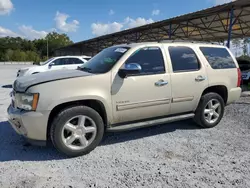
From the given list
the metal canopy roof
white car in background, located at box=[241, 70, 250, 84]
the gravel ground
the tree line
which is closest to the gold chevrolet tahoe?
the gravel ground

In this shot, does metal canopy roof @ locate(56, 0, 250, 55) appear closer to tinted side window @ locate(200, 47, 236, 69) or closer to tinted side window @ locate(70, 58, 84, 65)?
tinted side window @ locate(200, 47, 236, 69)

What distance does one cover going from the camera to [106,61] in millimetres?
4180

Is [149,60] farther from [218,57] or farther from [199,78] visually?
[218,57]

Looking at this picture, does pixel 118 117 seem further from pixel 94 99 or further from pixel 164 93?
pixel 164 93

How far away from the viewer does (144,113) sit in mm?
4082

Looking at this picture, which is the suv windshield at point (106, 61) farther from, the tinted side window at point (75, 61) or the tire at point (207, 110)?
the tinted side window at point (75, 61)

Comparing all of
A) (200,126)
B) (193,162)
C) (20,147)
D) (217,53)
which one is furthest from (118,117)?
(217,53)

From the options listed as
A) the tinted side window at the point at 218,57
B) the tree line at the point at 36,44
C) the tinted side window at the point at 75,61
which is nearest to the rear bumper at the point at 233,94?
the tinted side window at the point at 218,57

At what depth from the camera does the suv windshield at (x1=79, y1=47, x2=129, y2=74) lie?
3936 mm

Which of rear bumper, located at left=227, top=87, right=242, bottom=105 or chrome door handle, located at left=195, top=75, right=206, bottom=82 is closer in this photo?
chrome door handle, located at left=195, top=75, right=206, bottom=82

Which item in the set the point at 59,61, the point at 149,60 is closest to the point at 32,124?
the point at 149,60

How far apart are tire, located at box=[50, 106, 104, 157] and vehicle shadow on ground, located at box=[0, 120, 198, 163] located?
208mm

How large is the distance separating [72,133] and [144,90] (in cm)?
143

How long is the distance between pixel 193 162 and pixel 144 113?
3.85ft
